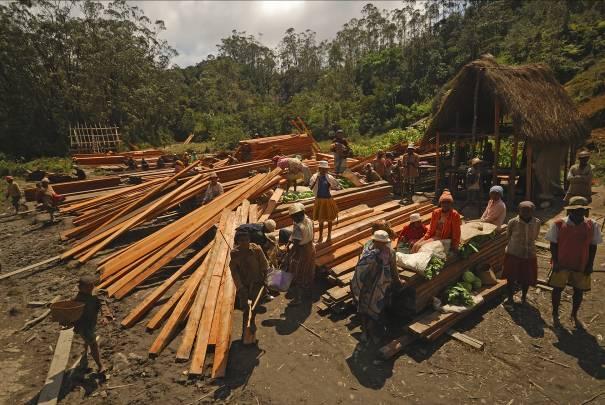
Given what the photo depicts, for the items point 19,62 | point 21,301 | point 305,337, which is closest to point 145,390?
point 305,337

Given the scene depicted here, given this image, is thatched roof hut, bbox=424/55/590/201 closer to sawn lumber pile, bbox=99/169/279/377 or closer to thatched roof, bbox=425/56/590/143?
thatched roof, bbox=425/56/590/143

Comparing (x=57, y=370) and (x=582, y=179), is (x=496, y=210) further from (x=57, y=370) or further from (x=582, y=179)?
(x=57, y=370)

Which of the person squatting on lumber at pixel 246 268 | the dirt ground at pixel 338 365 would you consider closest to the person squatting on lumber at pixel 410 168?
the dirt ground at pixel 338 365

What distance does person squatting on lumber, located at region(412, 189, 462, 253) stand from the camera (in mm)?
5547

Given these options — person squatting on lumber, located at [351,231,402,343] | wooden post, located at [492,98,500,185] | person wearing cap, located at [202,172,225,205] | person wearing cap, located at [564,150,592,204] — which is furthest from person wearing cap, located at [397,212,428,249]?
wooden post, located at [492,98,500,185]

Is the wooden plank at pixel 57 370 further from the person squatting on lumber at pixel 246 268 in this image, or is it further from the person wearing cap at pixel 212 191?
the person wearing cap at pixel 212 191

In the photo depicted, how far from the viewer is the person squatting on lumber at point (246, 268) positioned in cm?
501

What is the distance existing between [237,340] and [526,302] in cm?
462

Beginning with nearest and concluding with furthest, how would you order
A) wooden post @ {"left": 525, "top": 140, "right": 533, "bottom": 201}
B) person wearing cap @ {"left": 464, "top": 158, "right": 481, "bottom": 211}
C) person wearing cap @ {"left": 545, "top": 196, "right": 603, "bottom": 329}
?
person wearing cap @ {"left": 545, "top": 196, "right": 603, "bottom": 329} < person wearing cap @ {"left": 464, "top": 158, "right": 481, "bottom": 211} < wooden post @ {"left": 525, "top": 140, "right": 533, "bottom": 201}

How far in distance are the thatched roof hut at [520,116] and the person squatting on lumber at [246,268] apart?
27.8 ft

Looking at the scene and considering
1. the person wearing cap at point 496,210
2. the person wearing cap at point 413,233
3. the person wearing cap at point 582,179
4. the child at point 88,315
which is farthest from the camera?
the person wearing cap at point 582,179

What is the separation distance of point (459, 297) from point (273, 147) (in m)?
12.7

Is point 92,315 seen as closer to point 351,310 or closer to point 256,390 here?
point 256,390

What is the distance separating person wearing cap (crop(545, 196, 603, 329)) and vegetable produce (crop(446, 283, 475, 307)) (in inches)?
43.8
